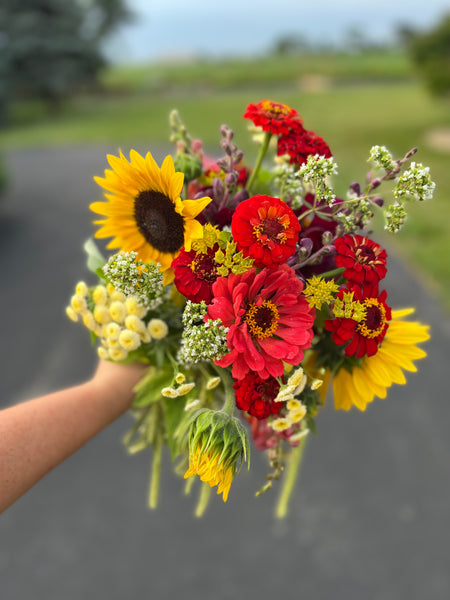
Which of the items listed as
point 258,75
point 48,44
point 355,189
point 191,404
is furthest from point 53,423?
point 258,75

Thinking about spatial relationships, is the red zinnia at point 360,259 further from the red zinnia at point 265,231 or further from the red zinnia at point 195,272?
the red zinnia at point 195,272

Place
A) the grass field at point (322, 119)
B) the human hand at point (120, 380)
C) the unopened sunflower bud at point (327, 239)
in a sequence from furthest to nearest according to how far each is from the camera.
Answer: the grass field at point (322, 119) < the human hand at point (120, 380) < the unopened sunflower bud at point (327, 239)

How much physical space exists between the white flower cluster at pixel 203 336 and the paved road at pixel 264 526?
240 centimetres

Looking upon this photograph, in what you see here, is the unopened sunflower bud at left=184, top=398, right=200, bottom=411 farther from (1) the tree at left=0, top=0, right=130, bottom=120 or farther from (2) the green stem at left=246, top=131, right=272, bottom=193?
(1) the tree at left=0, top=0, right=130, bottom=120

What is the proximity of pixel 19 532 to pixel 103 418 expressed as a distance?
2144 millimetres

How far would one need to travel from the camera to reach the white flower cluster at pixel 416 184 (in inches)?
37.7

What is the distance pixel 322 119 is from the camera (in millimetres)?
15711

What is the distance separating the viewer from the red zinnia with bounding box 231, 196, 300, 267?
3.11 ft

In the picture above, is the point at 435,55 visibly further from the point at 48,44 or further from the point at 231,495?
the point at 48,44

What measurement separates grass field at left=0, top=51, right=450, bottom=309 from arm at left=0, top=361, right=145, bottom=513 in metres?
4.58

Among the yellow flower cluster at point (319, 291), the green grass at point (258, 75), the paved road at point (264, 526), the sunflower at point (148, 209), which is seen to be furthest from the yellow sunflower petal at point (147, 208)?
the green grass at point (258, 75)

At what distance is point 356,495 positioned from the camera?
10.8 ft

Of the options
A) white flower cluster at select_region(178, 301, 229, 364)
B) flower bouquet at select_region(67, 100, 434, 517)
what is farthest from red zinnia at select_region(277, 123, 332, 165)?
white flower cluster at select_region(178, 301, 229, 364)

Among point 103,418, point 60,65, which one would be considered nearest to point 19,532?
point 103,418
